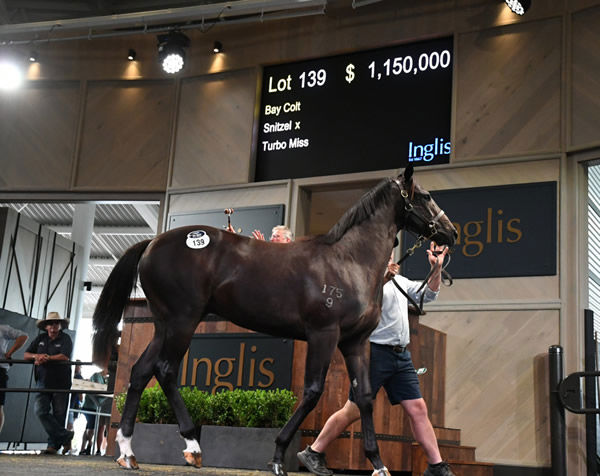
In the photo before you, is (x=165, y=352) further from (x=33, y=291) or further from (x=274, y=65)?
(x=33, y=291)

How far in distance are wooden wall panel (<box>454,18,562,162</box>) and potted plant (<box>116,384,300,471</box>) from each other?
3.98m

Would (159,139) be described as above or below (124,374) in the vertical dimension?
above

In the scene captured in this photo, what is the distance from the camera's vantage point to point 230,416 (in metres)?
5.42

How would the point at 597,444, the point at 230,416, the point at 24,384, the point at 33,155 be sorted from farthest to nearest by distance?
the point at 24,384
the point at 33,155
the point at 597,444
the point at 230,416

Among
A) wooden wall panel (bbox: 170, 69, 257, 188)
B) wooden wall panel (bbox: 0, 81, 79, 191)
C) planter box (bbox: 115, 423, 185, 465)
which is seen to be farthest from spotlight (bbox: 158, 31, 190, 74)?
planter box (bbox: 115, 423, 185, 465)

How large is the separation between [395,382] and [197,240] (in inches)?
66.8

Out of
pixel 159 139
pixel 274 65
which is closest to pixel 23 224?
pixel 159 139

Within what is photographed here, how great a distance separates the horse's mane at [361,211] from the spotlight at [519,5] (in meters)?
4.40

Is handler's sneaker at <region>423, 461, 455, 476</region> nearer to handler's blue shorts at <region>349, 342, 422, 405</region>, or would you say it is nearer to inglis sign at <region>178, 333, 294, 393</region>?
handler's blue shorts at <region>349, 342, 422, 405</region>

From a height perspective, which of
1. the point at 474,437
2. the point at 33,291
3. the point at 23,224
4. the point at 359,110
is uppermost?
the point at 359,110

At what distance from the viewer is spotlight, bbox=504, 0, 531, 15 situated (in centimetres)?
789

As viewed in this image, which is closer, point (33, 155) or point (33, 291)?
point (33, 155)

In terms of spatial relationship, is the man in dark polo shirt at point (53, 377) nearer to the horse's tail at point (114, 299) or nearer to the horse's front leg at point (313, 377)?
the horse's tail at point (114, 299)

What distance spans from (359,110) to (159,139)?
278 cm
